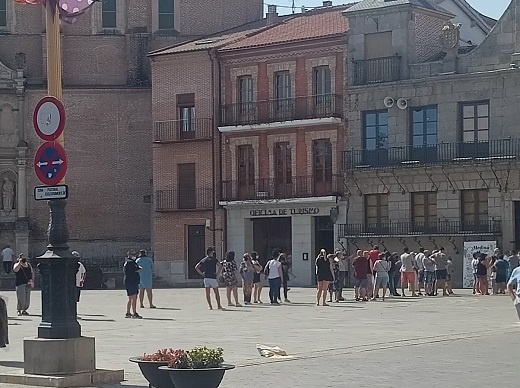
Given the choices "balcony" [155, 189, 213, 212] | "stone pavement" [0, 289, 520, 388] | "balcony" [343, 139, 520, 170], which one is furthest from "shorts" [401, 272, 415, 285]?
"balcony" [155, 189, 213, 212]

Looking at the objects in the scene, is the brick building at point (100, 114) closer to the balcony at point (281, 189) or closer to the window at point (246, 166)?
the balcony at point (281, 189)

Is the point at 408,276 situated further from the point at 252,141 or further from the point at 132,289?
the point at 252,141

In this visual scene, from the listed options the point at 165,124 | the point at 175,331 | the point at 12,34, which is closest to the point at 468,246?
the point at 165,124

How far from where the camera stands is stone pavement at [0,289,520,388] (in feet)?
50.6

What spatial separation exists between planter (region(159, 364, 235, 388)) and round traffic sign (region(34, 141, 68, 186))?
3.78 m

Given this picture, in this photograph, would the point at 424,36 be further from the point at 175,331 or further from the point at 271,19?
the point at 175,331

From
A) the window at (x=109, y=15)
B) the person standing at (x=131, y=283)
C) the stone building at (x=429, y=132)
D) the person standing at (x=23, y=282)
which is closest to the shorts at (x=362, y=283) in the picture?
the person standing at (x=131, y=283)

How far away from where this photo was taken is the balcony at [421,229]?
43656 millimetres

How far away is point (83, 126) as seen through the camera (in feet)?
190

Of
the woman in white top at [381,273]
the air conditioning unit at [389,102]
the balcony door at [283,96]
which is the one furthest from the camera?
the balcony door at [283,96]

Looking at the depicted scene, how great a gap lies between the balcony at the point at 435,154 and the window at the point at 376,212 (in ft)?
4.59

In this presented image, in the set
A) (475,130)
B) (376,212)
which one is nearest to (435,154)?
(475,130)

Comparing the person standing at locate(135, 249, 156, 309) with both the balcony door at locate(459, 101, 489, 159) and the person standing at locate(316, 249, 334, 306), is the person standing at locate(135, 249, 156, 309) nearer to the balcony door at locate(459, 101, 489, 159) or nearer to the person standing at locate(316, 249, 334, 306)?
the person standing at locate(316, 249, 334, 306)

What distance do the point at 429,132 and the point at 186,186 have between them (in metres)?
12.5
